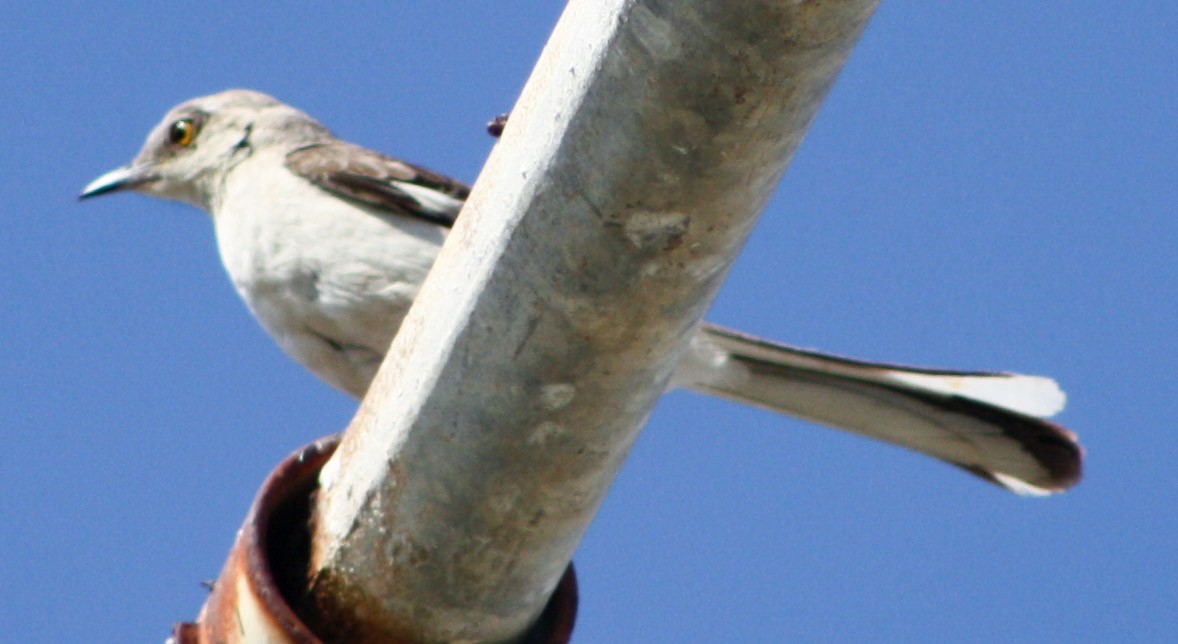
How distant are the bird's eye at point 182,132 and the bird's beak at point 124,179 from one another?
0.53 feet

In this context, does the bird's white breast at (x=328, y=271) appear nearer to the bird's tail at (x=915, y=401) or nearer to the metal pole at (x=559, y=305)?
the bird's tail at (x=915, y=401)

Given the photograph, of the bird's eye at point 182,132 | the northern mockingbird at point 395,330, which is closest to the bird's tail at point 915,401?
the northern mockingbird at point 395,330

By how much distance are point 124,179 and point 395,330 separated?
2285mm

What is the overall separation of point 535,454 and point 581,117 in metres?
0.64

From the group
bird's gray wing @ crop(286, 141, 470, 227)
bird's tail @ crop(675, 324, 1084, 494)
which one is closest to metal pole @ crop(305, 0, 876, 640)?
bird's tail @ crop(675, 324, 1084, 494)

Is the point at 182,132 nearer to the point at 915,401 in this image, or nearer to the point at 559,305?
the point at 915,401

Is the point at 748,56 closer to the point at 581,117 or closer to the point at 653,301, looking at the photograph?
the point at 581,117

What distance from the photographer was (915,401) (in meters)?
4.99

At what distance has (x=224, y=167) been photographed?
6.25 meters

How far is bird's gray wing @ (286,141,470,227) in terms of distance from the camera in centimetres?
548

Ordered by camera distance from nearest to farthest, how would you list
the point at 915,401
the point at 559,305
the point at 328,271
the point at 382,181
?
the point at 559,305 < the point at 915,401 < the point at 328,271 < the point at 382,181

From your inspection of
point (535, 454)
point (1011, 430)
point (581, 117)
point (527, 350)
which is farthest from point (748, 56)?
point (1011, 430)

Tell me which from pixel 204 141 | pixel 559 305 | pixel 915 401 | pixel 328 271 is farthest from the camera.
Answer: pixel 204 141

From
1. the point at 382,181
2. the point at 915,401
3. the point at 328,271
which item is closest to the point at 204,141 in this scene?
the point at 382,181
